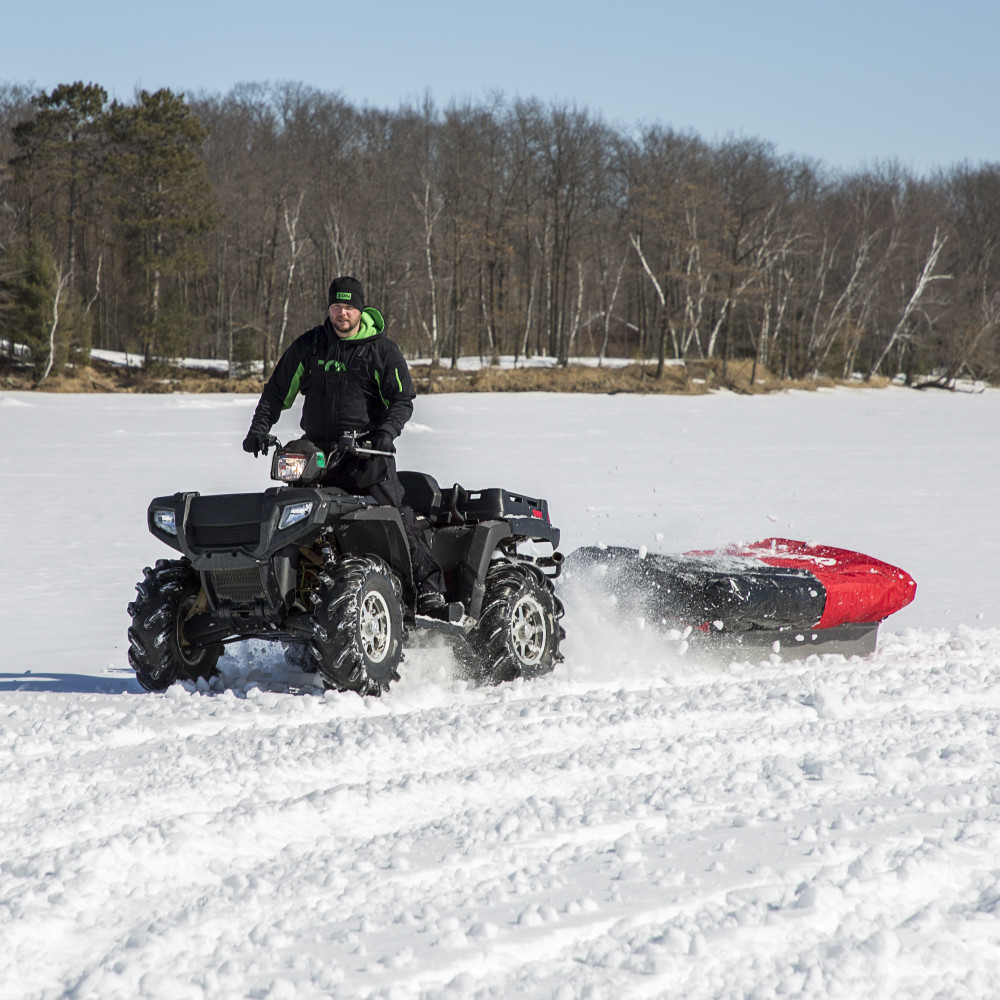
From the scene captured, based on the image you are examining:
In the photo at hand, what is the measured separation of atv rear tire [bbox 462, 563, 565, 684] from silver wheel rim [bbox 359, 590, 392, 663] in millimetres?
597

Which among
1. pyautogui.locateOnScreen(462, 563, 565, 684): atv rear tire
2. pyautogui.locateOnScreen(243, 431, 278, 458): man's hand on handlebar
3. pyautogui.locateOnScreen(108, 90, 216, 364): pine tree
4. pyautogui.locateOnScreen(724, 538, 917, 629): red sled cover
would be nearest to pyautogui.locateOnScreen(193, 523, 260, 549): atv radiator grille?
pyautogui.locateOnScreen(243, 431, 278, 458): man's hand on handlebar

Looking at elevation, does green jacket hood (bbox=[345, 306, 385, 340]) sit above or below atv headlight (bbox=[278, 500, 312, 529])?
above

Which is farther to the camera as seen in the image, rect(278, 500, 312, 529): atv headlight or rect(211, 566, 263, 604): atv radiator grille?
rect(211, 566, 263, 604): atv radiator grille

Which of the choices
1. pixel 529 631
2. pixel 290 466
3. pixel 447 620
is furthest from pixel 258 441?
pixel 529 631

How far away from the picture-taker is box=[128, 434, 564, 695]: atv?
14.2ft

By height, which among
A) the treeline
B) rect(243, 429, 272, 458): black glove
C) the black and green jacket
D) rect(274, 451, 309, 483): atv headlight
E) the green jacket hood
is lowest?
rect(274, 451, 309, 483): atv headlight

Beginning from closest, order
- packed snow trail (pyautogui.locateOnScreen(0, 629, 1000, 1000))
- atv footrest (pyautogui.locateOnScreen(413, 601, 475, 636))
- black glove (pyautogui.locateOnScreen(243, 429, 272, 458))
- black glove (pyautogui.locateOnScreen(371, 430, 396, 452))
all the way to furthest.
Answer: packed snow trail (pyautogui.locateOnScreen(0, 629, 1000, 1000)) → black glove (pyautogui.locateOnScreen(371, 430, 396, 452)) → black glove (pyautogui.locateOnScreen(243, 429, 272, 458)) → atv footrest (pyautogui.locateOnScreen(413, 601, 475, 636))

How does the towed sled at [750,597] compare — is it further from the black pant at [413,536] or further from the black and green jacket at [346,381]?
the black and green jacket at [346,381]

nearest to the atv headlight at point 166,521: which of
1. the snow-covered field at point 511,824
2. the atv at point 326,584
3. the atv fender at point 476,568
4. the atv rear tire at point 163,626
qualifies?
the atv at point 326,584

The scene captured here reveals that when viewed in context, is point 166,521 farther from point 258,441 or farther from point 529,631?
point 529,631

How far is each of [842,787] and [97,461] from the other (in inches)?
564

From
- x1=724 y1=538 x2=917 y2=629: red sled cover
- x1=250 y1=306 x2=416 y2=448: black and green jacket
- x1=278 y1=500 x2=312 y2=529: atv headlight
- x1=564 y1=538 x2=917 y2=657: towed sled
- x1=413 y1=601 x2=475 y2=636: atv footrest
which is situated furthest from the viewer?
x1=724 y1=538 x2=917 y2=629: red sled cover

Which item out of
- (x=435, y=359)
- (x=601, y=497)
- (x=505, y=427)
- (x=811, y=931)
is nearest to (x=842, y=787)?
(x=811, y=931)

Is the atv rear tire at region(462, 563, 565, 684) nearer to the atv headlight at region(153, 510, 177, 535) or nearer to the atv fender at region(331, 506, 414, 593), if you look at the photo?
the atv fender at region(331, 506, 414, 593)
